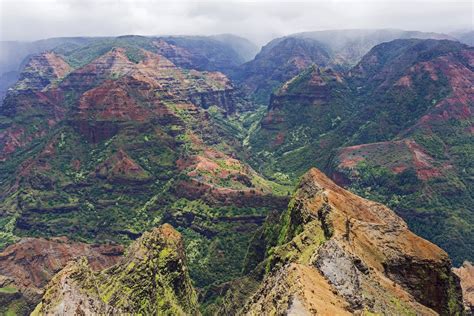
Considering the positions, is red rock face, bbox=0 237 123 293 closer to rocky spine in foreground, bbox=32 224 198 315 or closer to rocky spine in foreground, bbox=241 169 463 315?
rocky spine in foreground, bbox=32 224 198 315

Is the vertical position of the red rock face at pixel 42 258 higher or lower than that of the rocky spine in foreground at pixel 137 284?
lower

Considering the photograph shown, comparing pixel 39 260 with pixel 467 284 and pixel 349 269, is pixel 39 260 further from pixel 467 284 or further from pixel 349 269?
pixel 467 284

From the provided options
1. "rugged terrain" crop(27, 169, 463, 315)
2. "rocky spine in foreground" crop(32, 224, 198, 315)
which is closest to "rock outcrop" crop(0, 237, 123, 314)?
"rocky spine in foreground" crop(32, 224, 198, 315)

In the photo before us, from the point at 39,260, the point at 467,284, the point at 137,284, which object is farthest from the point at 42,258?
the point at 467,284

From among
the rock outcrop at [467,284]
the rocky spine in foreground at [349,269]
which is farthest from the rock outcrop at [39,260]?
the rock outcrop at [467,284]

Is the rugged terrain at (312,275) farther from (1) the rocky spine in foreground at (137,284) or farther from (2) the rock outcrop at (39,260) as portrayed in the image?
(2) the rock outcrop at (39,260)

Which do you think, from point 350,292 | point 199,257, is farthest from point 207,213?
point 350,292
